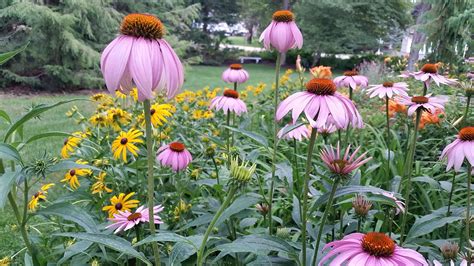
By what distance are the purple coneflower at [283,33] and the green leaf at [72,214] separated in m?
0.83

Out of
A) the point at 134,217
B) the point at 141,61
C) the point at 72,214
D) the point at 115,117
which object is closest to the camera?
the point at 141,61

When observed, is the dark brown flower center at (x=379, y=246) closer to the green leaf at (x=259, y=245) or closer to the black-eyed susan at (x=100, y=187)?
the green leaf at (x=259, y=245)

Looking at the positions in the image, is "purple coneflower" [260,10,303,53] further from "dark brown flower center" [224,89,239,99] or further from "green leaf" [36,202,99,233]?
"green leaf" [36,202,99,233]

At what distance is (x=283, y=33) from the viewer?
1478 millimetres

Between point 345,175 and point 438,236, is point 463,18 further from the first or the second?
point 345,175

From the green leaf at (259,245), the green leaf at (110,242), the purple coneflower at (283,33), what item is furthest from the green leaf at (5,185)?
the purple coneflower at (283,33)

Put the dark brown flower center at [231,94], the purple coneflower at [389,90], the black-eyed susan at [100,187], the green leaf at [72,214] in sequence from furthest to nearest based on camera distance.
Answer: the dark brown flower center at [231,94]
the black-eyed susan at [100,187]
the purple coneflower at [389,90]
the green leaf at [72,214]

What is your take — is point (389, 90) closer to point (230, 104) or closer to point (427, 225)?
point (427, 225)

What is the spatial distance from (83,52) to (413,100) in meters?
7.64

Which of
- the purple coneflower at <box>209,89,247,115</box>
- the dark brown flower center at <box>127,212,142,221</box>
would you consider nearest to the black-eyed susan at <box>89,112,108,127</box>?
the purple coneflower at <box>209,89,247,115</box>

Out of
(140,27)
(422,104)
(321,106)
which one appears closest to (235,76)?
(422,104)

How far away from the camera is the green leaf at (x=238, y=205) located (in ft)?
3.70

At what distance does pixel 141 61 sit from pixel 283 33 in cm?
79

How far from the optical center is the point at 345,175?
1012 mm
